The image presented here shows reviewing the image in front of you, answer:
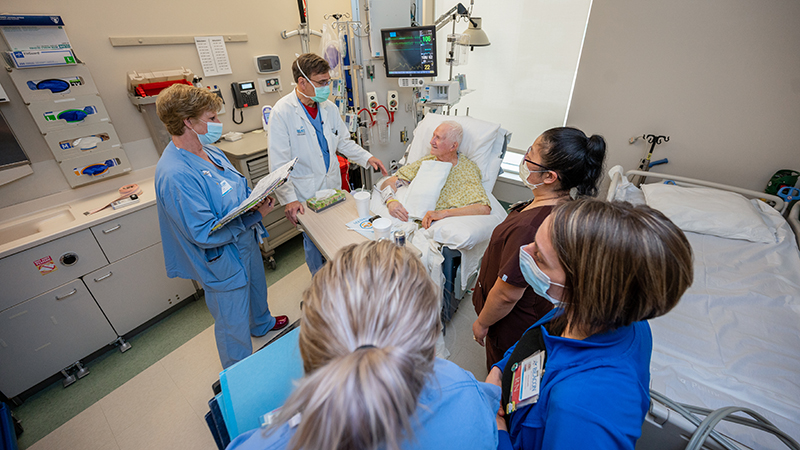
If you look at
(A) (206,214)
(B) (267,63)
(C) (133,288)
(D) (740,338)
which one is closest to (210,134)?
(A) (206,214)

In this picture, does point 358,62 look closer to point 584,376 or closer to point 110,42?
point 110,42

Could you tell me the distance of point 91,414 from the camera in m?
1.77

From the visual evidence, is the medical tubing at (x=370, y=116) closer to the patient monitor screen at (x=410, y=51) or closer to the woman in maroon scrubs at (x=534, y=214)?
the patient monitor screen at (x=410, y=51)

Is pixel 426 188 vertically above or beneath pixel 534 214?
beneath

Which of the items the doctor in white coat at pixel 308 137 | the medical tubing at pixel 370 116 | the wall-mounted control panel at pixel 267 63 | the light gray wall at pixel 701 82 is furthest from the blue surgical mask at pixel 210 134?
the light gray wall at pixel 701 82

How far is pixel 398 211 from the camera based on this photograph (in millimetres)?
2012

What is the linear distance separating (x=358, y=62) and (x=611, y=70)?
83.5 inches

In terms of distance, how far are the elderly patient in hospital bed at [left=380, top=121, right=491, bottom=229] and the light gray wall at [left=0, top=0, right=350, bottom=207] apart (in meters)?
1.99

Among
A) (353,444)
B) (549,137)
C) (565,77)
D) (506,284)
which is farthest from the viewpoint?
(565,77)

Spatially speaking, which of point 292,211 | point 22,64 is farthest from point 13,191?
point 292,211

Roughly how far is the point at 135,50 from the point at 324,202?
6.38 feet

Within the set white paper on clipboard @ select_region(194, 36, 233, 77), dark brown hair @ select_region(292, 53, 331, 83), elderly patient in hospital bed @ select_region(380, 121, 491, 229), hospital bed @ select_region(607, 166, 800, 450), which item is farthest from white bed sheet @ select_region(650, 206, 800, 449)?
white paper on clipboard @ select_region(194, 36, 233, 77)

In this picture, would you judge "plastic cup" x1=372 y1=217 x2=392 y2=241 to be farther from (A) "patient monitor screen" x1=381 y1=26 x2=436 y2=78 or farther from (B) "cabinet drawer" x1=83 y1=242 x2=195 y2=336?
(B) "cabinet drawer" x1=83 y1=242 x2=195 y2=336

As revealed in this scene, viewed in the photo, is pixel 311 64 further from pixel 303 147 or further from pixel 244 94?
pixel 244 94
